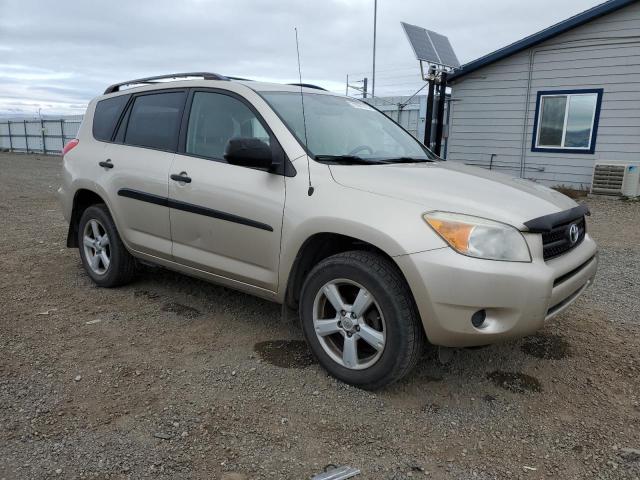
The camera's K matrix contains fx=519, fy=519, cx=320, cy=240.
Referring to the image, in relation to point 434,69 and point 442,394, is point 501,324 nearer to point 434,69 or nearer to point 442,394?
point 442,394

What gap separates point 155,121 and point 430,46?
367 inches

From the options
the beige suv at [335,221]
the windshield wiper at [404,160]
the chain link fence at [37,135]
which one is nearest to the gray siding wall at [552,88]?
the beige suv at [335,221]

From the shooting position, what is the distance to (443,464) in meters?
2.40

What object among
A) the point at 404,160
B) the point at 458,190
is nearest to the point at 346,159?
the point at 404,160

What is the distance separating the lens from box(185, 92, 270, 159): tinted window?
11.7ft

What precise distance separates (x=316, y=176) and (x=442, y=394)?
147 cm

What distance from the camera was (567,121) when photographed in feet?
37.8

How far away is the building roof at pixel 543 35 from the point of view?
1039 centimetres

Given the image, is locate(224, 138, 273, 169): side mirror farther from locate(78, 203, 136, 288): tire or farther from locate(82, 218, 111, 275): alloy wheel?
locate(82, 218, 111, 275): alloy wheel

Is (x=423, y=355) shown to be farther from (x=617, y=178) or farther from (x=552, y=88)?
(x=552, y=88)

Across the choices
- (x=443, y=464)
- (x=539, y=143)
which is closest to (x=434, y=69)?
(x=539, y=143)

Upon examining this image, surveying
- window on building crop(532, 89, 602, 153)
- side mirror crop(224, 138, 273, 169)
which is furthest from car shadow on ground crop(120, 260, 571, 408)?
window on building crop(532, 89, 602, 153)

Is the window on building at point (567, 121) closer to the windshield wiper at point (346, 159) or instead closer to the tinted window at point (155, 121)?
the windshield wiper at point (346, 159)

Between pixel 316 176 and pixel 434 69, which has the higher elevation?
pixel 434 69
